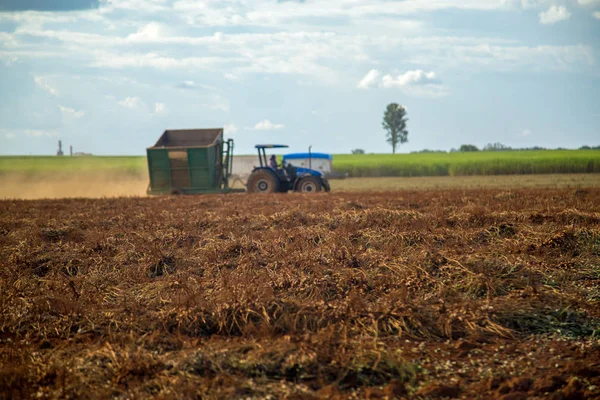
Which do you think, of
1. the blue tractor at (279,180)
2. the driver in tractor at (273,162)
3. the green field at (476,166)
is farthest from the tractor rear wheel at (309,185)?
the green field at (476,166)

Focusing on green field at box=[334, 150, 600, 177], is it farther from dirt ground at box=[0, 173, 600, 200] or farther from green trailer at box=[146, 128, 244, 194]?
green trailer at box=[146, 128, 244, 194]

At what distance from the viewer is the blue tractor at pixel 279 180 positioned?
78.5ft

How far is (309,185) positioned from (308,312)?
18.0 meters

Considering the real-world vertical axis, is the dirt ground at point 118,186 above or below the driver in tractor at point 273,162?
below

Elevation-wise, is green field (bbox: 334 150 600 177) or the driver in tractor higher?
the driver in tractor

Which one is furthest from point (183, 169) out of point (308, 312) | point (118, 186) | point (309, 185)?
point (308, 312)

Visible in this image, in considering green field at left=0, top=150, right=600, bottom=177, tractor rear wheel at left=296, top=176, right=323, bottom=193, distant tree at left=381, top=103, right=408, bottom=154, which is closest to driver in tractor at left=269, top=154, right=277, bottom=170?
tractor rear wheel at left=296, top=176, right=323, bottom=193

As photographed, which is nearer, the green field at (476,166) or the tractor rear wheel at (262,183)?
the tractor rear wheel at (262,183)

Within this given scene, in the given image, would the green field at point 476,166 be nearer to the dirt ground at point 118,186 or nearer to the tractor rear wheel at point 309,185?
the dirt ground at point 118,186

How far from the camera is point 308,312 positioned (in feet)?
20.4

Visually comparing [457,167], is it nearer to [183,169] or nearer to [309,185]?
[309,185]

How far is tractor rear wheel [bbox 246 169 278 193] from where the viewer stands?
23875mm

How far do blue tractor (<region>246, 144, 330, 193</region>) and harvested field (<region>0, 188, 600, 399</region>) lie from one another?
12398 mm

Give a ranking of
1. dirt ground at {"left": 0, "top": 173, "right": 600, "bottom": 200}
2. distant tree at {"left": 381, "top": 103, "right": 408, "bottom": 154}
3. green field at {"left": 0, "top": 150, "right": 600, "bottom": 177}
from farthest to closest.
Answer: distant tree at {"left": 381, "top": 103, "right": 408, "bottom": 154}, green field at {"left": 0, "top": 150, "right": 600, "bottom": 177}, dirt ground at {"left": 0, "top": 173, "right": 600, "bottom": 200}
